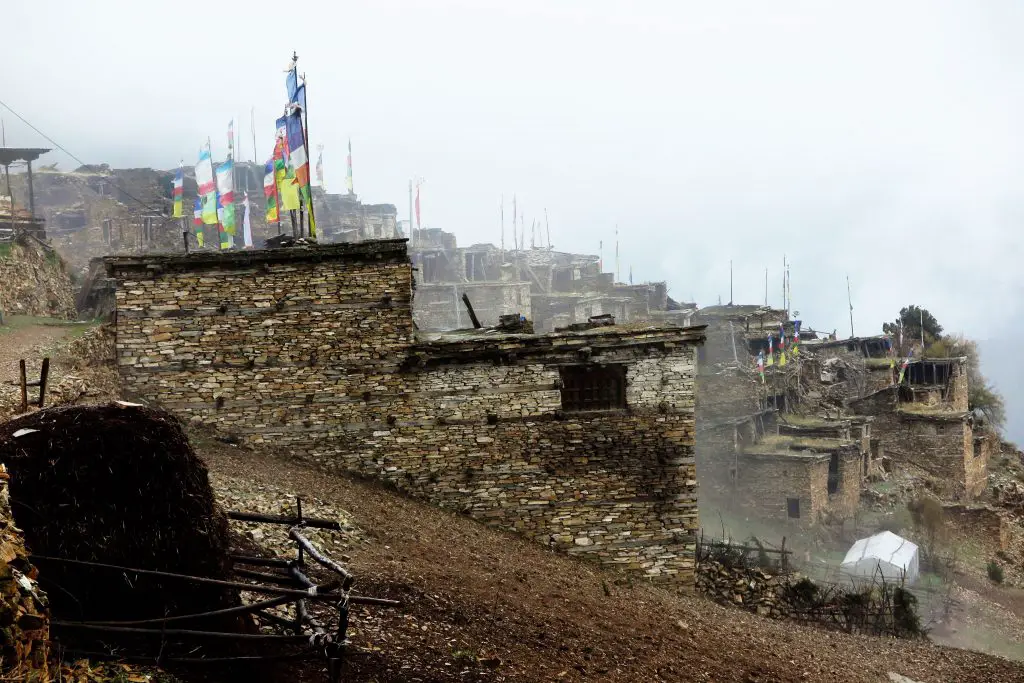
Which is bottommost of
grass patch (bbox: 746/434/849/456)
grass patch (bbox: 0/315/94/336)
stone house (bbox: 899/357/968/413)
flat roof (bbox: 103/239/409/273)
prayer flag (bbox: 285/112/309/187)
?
grass patch (bbox: 746/434/849/456)

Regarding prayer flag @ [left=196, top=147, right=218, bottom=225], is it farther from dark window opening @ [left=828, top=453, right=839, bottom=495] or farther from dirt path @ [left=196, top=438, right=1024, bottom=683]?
dark window opening @ [left=828, top=453, right=839, bottom=495]

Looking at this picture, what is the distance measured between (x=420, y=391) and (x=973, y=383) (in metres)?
59.7

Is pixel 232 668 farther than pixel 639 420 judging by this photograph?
No

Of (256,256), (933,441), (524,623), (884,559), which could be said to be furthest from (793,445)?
(524,623)

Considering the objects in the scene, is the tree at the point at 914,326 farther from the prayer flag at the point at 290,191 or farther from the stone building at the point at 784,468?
the prayer flag at the point at 290,191

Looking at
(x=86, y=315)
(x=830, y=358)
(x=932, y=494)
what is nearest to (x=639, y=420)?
(x=86, y=315)

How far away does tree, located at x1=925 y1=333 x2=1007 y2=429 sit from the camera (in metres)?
60.0

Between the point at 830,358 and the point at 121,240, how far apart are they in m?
47.5

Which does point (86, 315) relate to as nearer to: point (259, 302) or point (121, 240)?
point (259, 302)

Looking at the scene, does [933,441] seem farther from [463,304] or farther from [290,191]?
[290,191]

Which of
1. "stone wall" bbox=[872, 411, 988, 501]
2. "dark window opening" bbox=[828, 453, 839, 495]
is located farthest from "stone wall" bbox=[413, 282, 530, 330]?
"dark window opening" bbox=[828, 453, 839, 495]

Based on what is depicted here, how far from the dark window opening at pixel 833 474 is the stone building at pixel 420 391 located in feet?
83.3

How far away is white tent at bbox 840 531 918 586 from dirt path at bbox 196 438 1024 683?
15.3 meters

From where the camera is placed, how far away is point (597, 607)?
15.1 meters
